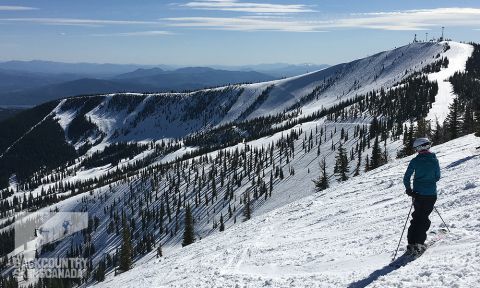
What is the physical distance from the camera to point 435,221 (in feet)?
62.6

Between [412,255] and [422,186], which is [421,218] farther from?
[412,255]

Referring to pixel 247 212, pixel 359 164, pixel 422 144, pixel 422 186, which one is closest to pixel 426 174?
pixel 422 186

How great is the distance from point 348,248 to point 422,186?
5.31 metres

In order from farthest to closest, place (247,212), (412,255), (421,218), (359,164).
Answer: (359,164) → (247,212) → (412,255) → (421,218)

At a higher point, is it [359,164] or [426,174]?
[426,174]

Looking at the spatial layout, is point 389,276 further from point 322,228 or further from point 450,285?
point 322,228

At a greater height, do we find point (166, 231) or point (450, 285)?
point (450, 285)

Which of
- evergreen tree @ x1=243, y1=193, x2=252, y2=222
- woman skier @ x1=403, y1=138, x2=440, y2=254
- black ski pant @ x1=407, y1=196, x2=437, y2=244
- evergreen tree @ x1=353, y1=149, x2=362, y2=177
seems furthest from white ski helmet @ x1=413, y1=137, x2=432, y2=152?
evergreen tree @ x1=243, y1=193, x2=252, y2=222

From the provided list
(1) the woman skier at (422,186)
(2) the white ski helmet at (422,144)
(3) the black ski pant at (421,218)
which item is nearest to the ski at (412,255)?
(1) the woman skier at (422,186)

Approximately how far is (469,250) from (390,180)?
1757 cm

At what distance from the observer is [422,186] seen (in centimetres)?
1516

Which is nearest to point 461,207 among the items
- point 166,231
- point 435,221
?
point 435,221

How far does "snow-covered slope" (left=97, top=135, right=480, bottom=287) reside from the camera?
47.9 feet

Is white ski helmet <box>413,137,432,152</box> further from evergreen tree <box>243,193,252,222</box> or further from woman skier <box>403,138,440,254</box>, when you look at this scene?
evergreen tree <box>243,193,252,222</box>
